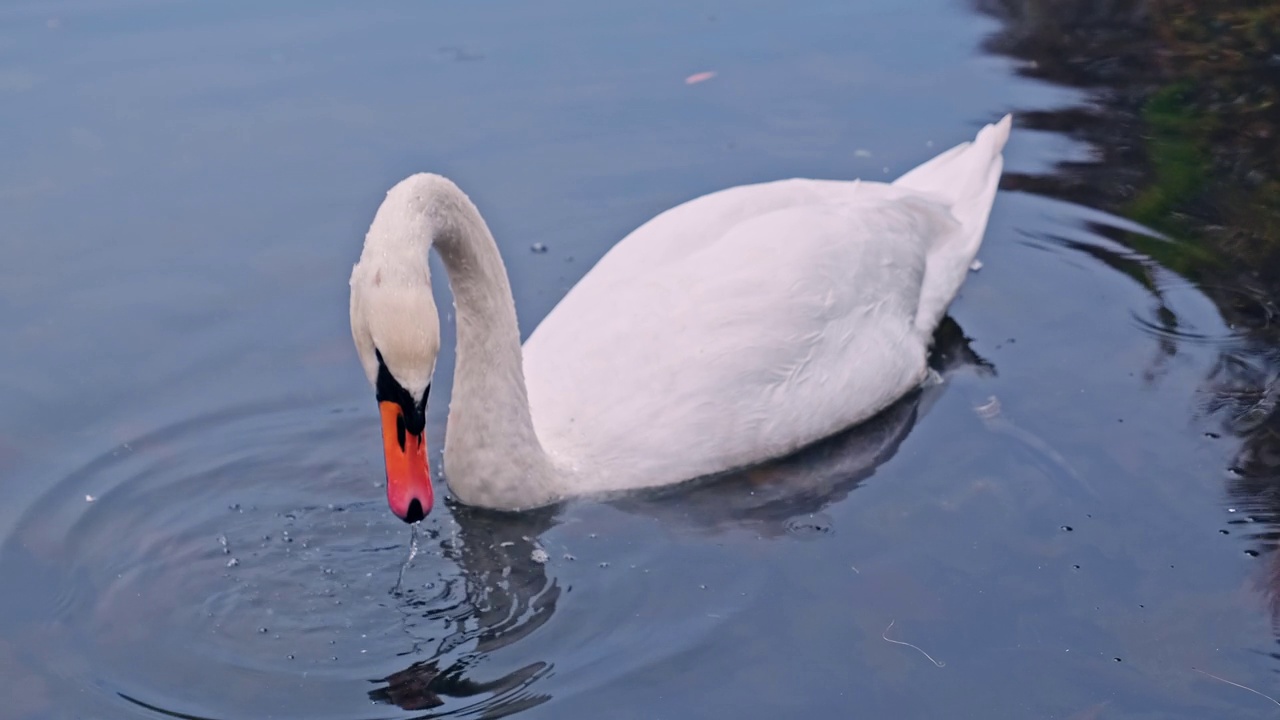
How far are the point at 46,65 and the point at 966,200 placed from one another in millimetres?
6755

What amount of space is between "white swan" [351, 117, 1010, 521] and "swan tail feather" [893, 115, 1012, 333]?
0.06 m

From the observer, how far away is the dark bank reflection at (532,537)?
5.91 m

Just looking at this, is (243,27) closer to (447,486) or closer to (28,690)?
(447,486)

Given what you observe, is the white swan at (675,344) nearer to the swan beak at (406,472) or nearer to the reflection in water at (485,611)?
the swan beak at (406,472)

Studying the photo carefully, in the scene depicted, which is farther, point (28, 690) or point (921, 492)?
point (921, 492)

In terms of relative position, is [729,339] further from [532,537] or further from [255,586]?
[255,586]

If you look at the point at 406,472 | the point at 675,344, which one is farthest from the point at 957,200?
the point at 406,472

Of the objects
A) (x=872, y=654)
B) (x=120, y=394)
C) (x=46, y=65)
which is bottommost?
(x=872, y=654)

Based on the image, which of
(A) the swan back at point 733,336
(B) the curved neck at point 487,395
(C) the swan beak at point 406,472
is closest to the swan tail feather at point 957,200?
(A) the swan back at point 733,336

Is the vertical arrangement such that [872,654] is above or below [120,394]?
below

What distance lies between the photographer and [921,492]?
7180mm

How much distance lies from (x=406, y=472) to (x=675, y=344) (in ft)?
5.52

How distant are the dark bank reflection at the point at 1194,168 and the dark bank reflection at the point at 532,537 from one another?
1.32 meters

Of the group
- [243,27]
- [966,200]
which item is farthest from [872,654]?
[243,27]
